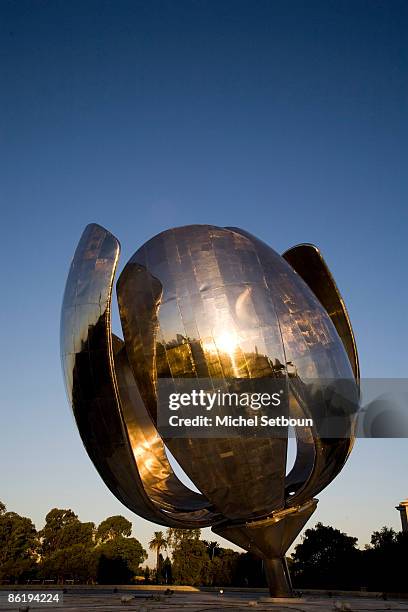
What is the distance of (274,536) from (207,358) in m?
4.72

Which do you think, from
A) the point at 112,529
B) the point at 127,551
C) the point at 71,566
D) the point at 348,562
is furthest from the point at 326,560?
the point at 112,529

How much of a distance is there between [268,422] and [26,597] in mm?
15638

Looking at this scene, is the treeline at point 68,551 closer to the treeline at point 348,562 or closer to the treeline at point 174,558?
the treeline at point 174,558

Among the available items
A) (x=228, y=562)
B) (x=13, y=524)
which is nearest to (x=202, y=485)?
(x=228, y=562)

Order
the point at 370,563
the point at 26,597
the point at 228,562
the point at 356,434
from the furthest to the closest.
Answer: the point at 228,562, the point at 370,563, the point at 26,597, the point at 356,434

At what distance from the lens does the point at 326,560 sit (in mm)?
40906

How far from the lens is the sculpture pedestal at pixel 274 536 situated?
12859mm

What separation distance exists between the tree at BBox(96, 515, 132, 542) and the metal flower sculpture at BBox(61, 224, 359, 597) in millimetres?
48211

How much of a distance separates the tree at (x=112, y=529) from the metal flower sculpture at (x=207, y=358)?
4821cm

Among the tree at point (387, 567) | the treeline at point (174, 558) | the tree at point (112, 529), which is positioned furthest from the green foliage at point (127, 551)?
the tree at point (387, 567)

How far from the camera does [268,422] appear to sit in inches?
451

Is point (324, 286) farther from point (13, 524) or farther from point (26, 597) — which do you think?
point (13, 524)

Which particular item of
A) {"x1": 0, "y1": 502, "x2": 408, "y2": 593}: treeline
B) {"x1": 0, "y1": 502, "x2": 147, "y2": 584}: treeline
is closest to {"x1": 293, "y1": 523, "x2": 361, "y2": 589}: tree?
{"x1": 0, "y1": 502, "x2": 408, "y2": 593}: treeline

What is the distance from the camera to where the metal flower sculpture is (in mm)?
11383
